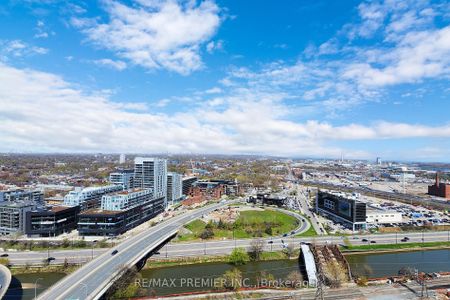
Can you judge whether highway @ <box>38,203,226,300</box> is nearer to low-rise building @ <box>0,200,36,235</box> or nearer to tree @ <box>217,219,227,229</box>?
tree @ <box>217,219,227,229</box>

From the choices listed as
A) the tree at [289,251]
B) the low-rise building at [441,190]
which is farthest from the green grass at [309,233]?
the low-rise building at [441,190]

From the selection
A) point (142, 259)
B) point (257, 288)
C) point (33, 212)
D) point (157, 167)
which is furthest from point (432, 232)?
point (33, 212)

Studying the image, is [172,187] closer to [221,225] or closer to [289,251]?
[221,225]

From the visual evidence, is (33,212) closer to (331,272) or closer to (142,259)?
(142,259)

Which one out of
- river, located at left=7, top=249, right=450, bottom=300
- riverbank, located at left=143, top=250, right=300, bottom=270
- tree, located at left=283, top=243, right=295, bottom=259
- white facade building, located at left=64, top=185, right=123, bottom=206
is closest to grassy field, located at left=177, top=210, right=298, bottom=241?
tree, located at left=283, top=243, right=295, bottom=259

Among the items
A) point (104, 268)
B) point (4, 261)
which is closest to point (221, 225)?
point (104, 268)

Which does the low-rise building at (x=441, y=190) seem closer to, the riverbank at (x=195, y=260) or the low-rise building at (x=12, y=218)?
the riverbank at (x=195, y=260)
